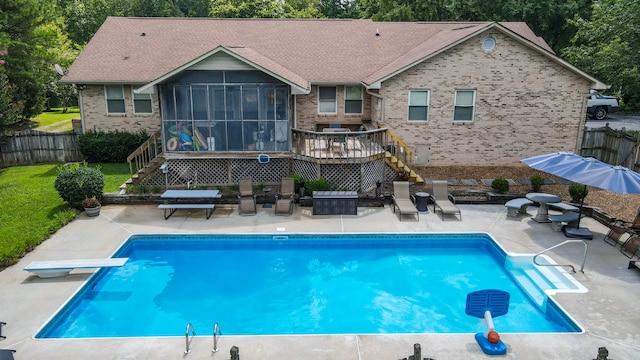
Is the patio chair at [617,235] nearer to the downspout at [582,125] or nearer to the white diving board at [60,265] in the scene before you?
the downspout at [582,125]

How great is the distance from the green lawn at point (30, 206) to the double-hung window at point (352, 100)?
10737 millimetres

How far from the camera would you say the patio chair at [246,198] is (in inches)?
690

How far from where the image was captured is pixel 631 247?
44.7 ft

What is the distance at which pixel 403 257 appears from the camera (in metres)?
14.9

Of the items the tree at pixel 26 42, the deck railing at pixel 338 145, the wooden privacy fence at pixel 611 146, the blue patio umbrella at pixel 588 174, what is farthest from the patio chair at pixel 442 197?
the tree at pixel 26 42

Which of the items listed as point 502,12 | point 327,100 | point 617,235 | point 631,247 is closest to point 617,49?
→ point 617,235

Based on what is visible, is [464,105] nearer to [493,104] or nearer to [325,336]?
[493,104]

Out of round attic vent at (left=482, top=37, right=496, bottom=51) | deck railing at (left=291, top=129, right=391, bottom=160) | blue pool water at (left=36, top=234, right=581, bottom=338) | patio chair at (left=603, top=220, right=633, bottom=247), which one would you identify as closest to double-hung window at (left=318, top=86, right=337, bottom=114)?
deck railing at (left=291, top=129, right=391, bottom=160)

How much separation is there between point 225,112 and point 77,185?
232 inches

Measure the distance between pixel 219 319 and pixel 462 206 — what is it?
35.5 feet

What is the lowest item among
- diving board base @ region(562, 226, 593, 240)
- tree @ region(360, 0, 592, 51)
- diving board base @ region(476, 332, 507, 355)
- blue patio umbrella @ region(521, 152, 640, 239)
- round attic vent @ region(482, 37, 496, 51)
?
diving board base @ region(476, 332, 507, 355)

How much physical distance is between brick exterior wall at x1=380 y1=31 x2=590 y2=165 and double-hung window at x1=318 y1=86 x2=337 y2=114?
124 inches

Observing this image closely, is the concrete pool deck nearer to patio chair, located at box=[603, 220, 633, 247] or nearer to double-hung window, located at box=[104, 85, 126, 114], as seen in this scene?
patio chair, located at box=[603, 220, 633, 247]

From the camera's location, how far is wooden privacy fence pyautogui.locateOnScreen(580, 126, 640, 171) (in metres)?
20.4
